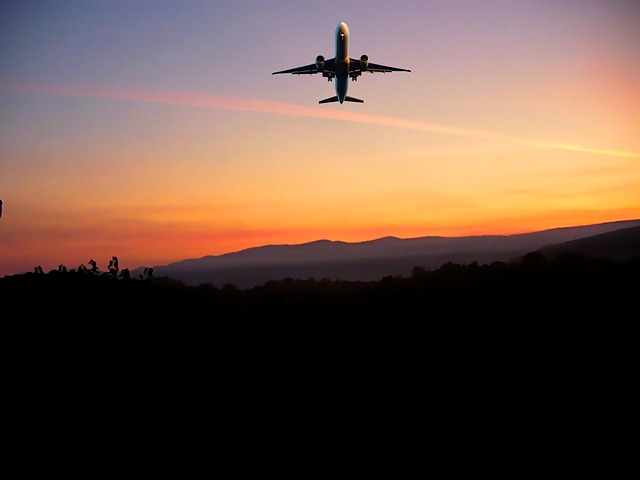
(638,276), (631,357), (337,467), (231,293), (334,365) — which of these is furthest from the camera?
(638,276)

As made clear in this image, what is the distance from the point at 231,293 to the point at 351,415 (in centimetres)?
3308

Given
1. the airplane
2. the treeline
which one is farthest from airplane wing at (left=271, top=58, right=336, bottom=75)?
the treeline

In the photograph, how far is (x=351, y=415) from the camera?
68125mm

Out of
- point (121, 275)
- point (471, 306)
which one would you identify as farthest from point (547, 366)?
point (121, 275)

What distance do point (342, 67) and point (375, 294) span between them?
1458 inches

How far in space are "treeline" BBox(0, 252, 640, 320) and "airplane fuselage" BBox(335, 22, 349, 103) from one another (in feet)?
111

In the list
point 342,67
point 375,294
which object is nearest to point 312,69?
point 342,67

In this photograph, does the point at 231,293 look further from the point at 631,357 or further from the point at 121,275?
the point at 631,357

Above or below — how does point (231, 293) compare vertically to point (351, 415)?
above

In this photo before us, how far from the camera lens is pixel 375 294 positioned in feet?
345

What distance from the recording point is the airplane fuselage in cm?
9131

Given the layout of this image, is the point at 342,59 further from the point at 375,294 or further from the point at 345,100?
the point at 375,294

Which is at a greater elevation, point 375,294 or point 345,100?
point 345,100

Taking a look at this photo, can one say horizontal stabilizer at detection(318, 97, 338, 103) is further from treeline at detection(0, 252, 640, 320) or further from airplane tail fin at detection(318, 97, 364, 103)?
treeline at detection(0, 252, 640, 320)
